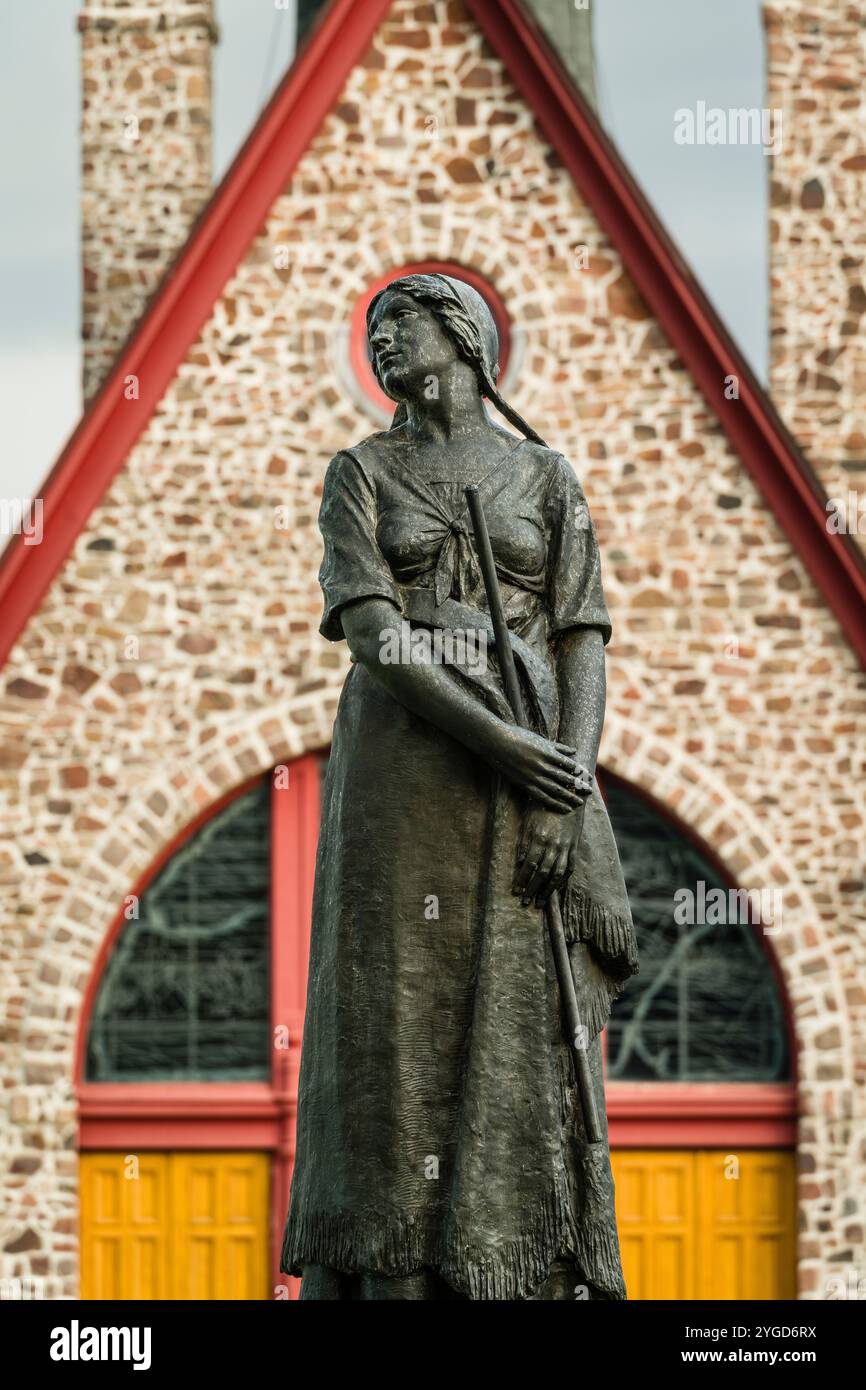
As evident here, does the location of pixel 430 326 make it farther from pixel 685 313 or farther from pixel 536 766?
pixel 685 313

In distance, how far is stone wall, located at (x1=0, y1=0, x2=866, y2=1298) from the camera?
1850 centimetres

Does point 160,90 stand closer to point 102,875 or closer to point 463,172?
point 463,172

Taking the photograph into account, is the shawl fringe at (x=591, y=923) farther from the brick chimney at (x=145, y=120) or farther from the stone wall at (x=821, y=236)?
the brick chimney at (x=145, y=120)

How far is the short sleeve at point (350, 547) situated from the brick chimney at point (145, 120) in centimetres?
1375

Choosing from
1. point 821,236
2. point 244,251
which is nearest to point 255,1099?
point 244,251

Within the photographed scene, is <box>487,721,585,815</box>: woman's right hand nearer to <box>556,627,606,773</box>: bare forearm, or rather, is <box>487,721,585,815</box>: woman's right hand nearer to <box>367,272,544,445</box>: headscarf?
<box>556,627,606,773</box>: bare forearm

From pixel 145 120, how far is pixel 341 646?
4.49m

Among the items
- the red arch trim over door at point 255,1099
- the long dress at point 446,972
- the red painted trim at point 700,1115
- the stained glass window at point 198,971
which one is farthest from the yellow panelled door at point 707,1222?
the long dress at point 446,972

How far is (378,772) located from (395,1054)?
0.65m

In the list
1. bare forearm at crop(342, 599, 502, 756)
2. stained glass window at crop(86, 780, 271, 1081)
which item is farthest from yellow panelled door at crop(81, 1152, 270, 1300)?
bare forearm at crop(342, 599, 502, 756)

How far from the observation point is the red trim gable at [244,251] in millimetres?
18609

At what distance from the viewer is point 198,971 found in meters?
18.4

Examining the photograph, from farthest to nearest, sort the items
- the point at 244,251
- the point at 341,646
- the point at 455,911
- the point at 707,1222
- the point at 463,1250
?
the point at 244,251, the point at 341,646, the point at 707,1222, the point at 455,911, the point at 463,1250
